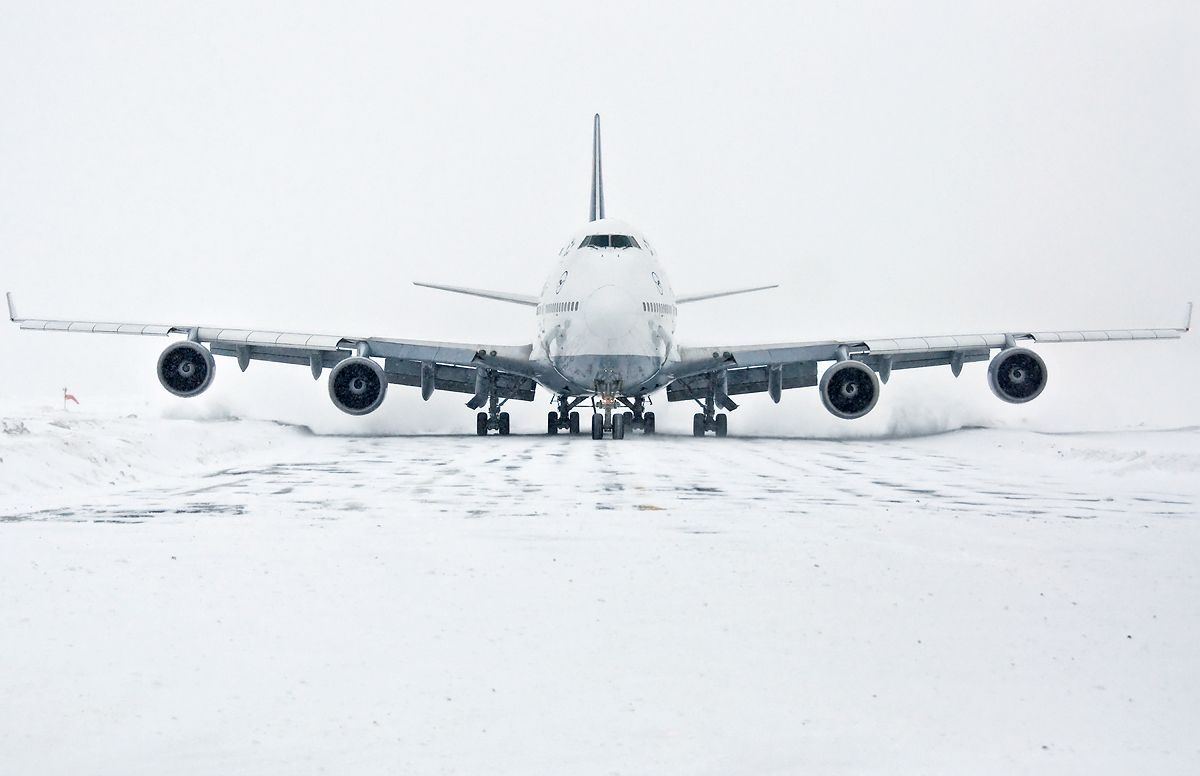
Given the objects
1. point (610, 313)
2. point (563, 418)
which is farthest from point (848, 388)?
point (563, 418)

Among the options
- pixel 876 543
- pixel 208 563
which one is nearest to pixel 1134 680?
pixel 876 543

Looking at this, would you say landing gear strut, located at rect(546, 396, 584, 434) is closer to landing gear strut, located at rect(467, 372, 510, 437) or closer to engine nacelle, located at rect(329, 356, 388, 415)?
landing gear strut, located at rect(467, 372, 510, 437)

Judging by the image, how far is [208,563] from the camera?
358 inches

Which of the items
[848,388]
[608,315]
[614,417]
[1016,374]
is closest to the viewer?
[608,315]

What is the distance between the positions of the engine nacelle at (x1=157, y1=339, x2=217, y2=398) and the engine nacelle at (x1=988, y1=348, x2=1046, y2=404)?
2124 cm

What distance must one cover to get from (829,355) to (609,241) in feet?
23.1

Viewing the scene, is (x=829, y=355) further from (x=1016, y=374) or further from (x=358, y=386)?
(x=358, y=386)

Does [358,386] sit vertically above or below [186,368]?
below

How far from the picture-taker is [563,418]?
121ft

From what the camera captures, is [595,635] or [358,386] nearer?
[595,635]

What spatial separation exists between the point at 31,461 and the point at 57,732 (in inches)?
515

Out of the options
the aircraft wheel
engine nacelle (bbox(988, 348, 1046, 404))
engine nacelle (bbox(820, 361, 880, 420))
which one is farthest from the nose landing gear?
engine nacelle (bbox(988, 348, 1046, 404))

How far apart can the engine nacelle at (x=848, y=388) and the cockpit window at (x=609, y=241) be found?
6865 mm

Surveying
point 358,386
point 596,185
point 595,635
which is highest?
point 596,185
